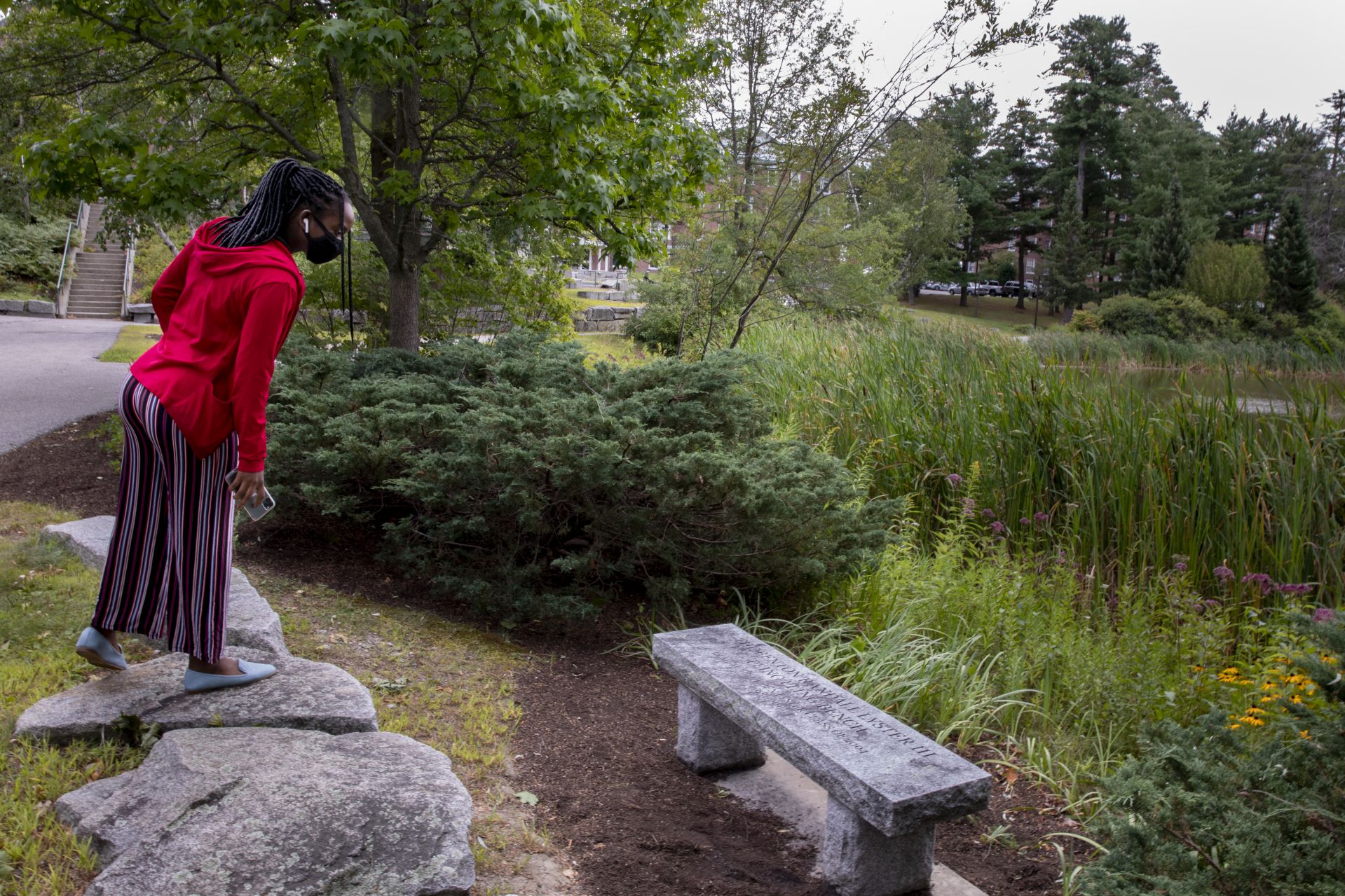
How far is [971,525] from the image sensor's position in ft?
21.2

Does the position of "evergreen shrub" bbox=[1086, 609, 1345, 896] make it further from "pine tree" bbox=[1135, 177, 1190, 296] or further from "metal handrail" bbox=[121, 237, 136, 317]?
"pine tree" bbox=[1135, 177, 1190, 296]

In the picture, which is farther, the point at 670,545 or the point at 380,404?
the point at 380,404

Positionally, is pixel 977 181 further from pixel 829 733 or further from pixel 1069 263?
pixel 829 733

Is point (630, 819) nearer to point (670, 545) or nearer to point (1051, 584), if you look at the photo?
point (670, 545)

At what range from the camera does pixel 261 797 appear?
8.52 ft

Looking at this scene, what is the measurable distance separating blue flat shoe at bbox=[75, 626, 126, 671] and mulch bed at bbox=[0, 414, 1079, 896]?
1453 mm

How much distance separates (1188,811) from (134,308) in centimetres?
2459

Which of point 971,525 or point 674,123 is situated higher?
point 674,123

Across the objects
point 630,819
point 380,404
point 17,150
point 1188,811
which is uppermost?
point 17,150

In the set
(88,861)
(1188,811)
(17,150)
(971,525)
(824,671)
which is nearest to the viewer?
(1188,811)

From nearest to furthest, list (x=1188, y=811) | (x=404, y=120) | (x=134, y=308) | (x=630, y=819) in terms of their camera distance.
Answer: (x=1188, y=811)
(x=630, y=819)
(x=404, y=120)
(x=134, y=308)

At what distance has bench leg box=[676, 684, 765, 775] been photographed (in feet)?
12.1

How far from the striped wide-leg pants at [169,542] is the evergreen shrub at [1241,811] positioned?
272cm

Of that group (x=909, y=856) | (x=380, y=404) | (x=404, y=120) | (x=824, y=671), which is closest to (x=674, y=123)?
(x=404, y=120)
